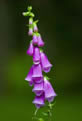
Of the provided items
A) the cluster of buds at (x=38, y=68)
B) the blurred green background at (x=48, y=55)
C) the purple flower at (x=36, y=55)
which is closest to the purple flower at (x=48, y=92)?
the cluster of buds at (x=38, y=68)

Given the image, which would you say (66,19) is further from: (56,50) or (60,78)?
(60,78)

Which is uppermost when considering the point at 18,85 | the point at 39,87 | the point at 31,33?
the point at 31,33

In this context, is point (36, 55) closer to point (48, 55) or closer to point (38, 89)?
point (38, 89)

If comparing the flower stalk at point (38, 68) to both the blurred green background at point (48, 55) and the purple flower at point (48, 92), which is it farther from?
the blurred green background at point (48, 55)

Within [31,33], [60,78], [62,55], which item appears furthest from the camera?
[62,55]

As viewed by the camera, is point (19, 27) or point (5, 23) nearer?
point (5, 23)

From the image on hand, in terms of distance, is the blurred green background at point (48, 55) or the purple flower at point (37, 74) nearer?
the purple flower at point (37, 74)

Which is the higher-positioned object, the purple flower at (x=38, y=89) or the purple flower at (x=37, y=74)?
the purple flower at (x=37, y=74)

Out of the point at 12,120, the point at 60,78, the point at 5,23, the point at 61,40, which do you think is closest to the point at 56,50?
the point at 61,40
